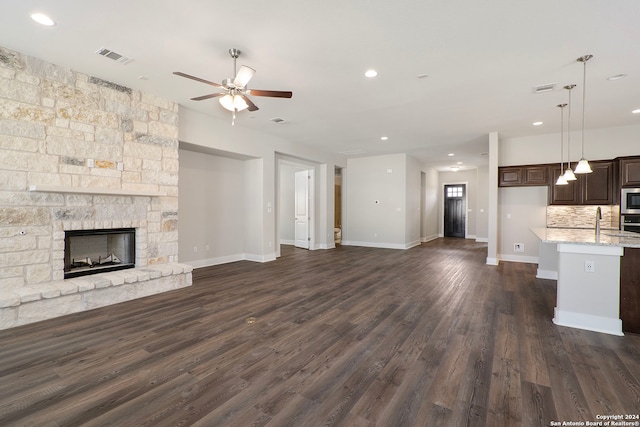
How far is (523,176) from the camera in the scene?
6.60m

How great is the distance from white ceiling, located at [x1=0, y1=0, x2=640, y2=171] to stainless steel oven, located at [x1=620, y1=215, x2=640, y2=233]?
75.0 inches

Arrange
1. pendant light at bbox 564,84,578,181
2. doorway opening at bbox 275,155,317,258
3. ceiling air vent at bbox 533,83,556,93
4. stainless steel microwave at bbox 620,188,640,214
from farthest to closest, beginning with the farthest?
doorway opening at bbox 275,155,317,258
stainless steel microwave at bbox 620,188,640,214
pendant light at bbox 564,84,578,181
ceiling air vent at bbox 533,83,556,93

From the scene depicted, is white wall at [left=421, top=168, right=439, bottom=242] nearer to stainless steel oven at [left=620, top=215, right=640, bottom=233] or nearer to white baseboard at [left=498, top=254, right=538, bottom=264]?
white baseboard at [left=498, top=254, right=538, bottom=264]

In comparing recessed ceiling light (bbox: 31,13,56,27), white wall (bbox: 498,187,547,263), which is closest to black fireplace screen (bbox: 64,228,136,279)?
recessed ceiling light (bbox: 31,13,56,27)

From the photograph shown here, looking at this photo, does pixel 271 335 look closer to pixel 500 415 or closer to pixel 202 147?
pixel 500 415

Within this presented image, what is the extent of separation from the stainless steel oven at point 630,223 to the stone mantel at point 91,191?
8291 millimetres

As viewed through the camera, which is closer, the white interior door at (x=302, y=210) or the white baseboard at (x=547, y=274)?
the white baseboard at (x=547, y=274)

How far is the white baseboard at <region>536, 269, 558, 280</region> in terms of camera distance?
207 inches

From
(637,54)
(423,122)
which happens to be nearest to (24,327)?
(423,122)

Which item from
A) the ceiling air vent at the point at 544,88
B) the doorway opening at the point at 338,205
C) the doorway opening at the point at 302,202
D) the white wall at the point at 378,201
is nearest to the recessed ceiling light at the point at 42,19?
the doorway opening at the point at 302,202

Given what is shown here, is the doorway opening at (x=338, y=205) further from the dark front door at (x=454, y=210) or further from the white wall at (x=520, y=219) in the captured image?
the white wall at (x=520, y=219)

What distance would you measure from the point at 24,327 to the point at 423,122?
6636 mm

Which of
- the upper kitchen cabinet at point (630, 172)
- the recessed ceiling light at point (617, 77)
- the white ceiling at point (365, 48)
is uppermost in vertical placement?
the white ceiling at point (365, 48)

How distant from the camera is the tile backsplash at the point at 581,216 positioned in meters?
5.90
